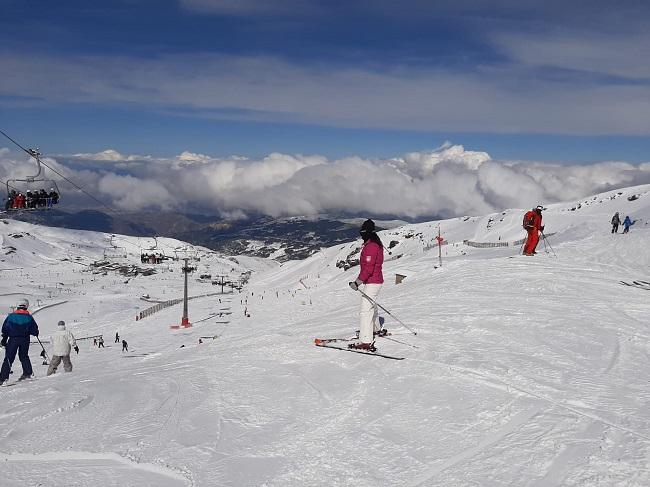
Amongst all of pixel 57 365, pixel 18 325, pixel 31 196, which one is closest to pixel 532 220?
pixel 57 365

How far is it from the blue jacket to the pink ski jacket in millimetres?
8955

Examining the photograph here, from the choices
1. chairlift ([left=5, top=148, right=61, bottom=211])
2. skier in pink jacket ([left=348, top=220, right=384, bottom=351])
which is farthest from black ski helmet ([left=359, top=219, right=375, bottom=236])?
chairlift ([left=5, top=148, right=61, bottom=211])

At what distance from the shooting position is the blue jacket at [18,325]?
1339cm

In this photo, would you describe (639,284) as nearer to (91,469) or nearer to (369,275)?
(369,275)

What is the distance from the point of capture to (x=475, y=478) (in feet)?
16.7

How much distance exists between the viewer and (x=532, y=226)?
80.1ft

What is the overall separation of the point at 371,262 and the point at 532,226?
16.5 meters

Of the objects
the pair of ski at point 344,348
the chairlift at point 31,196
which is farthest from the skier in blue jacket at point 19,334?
the chairlift at point 31,196

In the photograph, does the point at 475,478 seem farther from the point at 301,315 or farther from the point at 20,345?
the point at 301,315

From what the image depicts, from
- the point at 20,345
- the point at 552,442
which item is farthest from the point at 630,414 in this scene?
the point at 20,345

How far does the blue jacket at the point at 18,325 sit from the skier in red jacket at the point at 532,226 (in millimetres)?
19939

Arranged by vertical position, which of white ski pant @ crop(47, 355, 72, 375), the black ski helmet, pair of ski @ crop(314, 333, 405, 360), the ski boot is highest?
the black ski helmet

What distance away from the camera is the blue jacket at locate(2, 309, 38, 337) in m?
13.4

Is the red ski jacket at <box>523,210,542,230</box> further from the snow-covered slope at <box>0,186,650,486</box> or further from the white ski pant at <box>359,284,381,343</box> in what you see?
the white ski pant at <box>359,284,381,343</box>
